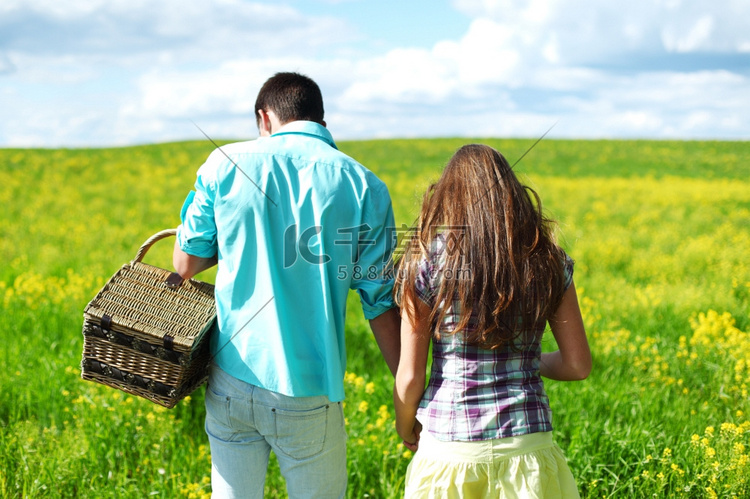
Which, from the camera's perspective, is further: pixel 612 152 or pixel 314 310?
pixel 612 152

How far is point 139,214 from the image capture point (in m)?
13.4

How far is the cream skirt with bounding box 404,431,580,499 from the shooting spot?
1.91 metres

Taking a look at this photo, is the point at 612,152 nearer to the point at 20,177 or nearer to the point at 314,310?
the point at 20,177

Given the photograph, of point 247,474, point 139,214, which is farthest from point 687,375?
point 139,214

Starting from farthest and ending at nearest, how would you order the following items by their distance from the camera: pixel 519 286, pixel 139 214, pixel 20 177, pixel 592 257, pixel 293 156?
pixel 20 177 → pixel 139 214 → pixel 592 257 → pixel 293 156 → pixel 519 286

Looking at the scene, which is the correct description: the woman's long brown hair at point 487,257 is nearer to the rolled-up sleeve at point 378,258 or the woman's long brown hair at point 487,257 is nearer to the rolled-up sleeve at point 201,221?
the rolled-up sleeve at point 378,258

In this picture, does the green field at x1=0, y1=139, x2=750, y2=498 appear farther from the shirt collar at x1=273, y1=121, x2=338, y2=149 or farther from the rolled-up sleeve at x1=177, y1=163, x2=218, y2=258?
the rolled-up sleeve at x1=177, y1=163, x2=218, y2=258

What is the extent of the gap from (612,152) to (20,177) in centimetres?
2867

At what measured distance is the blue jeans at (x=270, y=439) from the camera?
213 centimetres

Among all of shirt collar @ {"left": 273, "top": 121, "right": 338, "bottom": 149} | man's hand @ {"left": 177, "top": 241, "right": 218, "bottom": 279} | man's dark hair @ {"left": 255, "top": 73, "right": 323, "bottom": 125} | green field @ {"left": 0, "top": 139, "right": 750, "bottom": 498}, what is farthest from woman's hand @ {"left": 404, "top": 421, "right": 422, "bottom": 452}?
man's dark hair @ {"left": 255, "top": 73, "right": 323, "bottom": 125}

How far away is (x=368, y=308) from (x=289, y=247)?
38 cm

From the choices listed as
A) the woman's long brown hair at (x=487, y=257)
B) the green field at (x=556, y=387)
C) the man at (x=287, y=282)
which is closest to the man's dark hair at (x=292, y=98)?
the man at (x=287, y=282)

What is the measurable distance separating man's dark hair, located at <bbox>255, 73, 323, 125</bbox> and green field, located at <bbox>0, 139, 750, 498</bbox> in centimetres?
52

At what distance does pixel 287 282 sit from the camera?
2.10 m
